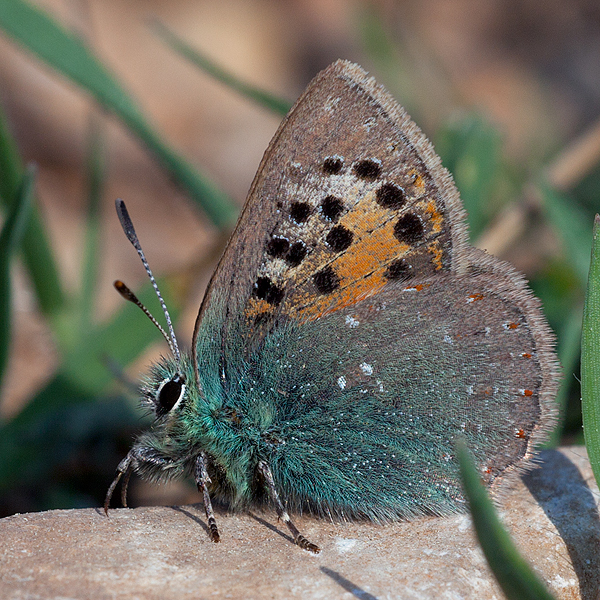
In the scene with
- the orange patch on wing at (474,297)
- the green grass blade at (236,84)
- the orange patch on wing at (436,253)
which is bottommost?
the orange patch on wing at (474,297)

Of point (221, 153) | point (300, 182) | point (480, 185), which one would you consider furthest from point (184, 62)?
point (300, 182)

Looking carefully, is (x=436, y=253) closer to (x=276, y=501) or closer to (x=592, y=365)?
(x=592, y=365)

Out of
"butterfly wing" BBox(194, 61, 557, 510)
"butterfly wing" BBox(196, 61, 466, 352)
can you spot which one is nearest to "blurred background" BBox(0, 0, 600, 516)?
"butterfly wing" BBox(194, 61, 557, 510)

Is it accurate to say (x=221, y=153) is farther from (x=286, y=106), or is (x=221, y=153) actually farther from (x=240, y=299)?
(x=240, y=299)

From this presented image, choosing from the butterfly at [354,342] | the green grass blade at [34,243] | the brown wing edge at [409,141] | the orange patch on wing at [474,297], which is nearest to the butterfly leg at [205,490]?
the butterfly at [354,342]

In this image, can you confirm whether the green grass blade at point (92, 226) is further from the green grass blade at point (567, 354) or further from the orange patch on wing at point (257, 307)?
the green grass blade at point (567, 354)

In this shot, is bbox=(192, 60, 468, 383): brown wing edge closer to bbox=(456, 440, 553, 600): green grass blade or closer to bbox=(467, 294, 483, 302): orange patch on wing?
bbox=(467, 294, 483, 302): orange patch on wing

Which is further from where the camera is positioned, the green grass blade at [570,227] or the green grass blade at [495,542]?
the green grass blade at [570,227]
